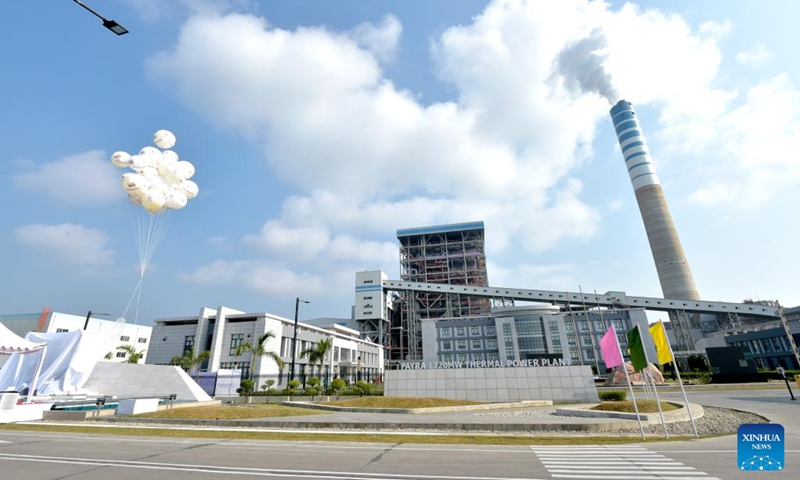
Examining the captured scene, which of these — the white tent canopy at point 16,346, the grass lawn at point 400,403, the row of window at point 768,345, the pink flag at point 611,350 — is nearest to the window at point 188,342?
the white tent canopy at point 16,346

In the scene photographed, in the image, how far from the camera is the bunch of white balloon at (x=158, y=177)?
61.9ft

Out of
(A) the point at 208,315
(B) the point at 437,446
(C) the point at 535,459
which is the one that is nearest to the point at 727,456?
(C) the point at 535,459

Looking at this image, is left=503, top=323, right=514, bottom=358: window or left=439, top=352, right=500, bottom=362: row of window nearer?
left=503, top=323, right=514, bottom=358: window

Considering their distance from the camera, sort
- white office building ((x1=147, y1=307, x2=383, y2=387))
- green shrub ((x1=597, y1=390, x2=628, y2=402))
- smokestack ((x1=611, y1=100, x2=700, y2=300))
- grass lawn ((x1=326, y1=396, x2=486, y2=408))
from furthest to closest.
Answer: smokestack ((x1=611, y1=100, x2=700, y2=300)), white office building ((x1=147, y1=307, x2=383, y2=387)), green shrub ((x1=597, y1=390, x2=628, y2=402)), grass lawn ((x1=326, y1=396, x2=486, y2=408))

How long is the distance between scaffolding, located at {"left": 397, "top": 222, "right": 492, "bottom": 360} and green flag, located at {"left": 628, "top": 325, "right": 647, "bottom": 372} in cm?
8861

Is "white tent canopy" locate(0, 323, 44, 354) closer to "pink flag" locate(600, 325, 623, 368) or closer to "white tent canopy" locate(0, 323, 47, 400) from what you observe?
"white tent canopy" locate(0, 323, 47, 400)

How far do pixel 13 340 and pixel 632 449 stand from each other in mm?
48090

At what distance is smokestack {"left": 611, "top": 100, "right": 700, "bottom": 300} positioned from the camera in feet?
326

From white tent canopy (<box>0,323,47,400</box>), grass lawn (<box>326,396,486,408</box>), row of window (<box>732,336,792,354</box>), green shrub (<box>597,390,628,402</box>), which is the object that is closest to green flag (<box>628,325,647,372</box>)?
grass lawn (<box>326,396,486,408</box>)

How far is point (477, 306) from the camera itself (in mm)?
113438

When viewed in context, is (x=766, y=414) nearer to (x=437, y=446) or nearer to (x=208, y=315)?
(x=437, y=446)

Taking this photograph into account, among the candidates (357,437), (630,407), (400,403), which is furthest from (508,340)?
(357,437)

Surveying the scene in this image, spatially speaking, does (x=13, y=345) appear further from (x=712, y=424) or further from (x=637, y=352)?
(x=712, y=424)

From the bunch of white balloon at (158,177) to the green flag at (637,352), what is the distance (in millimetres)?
24406
